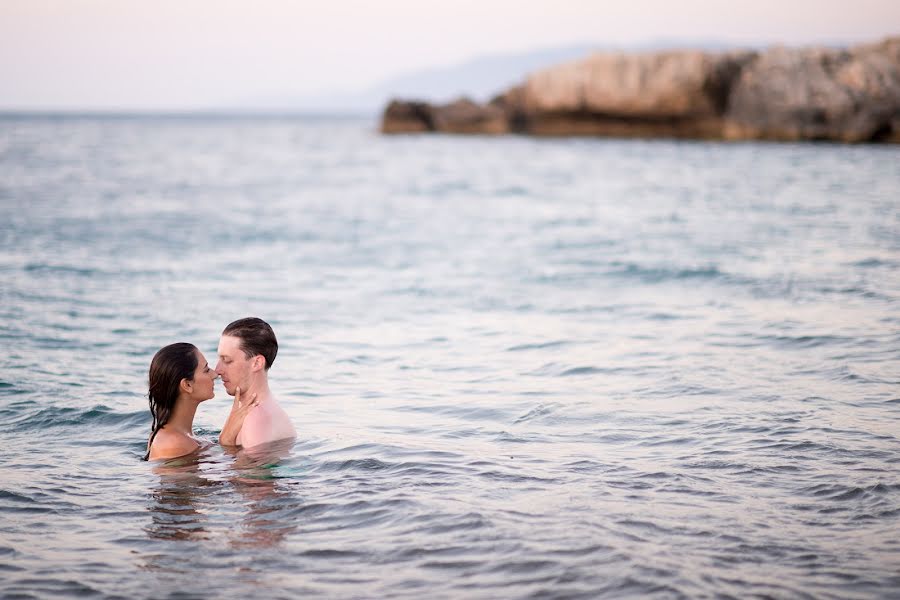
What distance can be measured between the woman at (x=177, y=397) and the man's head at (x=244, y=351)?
0.42 ft

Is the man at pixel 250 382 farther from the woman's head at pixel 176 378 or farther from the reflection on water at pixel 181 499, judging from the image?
the reflection on water at pixel 181 499

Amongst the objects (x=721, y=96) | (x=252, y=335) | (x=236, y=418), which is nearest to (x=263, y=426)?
(x=236, y=418)

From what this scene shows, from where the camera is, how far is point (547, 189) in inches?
1428

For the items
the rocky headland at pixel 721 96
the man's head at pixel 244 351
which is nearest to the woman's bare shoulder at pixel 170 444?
the man's head at pixel 244 351

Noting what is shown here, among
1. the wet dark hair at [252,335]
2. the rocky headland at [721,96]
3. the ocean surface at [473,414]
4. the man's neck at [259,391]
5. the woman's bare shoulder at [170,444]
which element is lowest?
the ocean surface at [473,414]

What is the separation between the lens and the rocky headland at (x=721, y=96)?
210 feet

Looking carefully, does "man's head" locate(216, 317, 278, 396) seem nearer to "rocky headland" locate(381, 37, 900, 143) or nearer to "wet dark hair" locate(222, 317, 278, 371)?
"wet dark hair" locate(222, 317, 278, 371)

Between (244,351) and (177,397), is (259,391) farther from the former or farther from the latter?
(177,397)

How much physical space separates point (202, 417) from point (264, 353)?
2005mm

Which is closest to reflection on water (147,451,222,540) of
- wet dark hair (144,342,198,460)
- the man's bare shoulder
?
the man's bare shoulder

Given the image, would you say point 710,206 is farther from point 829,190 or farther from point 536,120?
point 536,120

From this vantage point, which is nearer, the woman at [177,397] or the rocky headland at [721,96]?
the woman at [177,397]

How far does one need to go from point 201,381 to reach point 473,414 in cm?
255

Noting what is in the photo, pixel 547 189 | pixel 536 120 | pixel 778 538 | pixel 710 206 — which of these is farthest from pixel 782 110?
pixel 778 538
